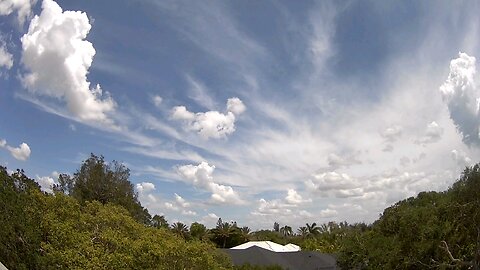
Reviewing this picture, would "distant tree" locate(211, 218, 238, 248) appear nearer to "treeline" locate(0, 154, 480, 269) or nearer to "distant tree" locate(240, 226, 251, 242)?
"distant tree" locate(240, 226, 251, 242)

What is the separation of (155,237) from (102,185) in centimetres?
1906

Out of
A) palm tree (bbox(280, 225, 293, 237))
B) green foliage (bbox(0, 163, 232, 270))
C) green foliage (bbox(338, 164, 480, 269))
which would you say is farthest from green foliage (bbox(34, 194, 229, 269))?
palm tree (bbox(280, 225, 293, 237))

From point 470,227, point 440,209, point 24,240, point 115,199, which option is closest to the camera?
point 24,240

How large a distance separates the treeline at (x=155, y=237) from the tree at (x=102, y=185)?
69cm

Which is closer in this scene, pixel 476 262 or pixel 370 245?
pixel 476 262

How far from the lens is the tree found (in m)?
35.1

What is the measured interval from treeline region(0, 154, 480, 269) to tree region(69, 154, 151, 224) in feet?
2.26

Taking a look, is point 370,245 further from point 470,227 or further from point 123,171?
point 123,171

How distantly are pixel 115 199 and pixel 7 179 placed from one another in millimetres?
20552

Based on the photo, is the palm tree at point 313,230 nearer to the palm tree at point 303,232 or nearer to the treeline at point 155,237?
the palm tree at point 303,232

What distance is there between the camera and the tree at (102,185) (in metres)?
35.1

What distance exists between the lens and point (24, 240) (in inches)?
551

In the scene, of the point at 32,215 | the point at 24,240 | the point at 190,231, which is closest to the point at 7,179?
the point at 32,215

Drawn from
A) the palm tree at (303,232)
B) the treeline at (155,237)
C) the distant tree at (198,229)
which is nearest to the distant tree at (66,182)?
the treeline at (155,237)
